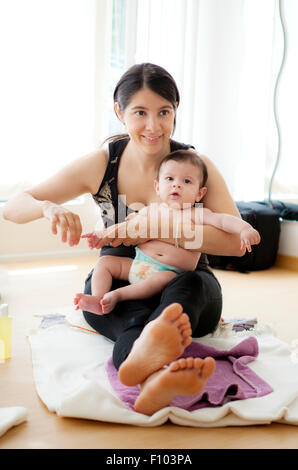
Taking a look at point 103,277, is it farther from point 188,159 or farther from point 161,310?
point 188,159

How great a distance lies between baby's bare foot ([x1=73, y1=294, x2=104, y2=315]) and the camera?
5.46ft

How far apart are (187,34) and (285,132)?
0.99 metres

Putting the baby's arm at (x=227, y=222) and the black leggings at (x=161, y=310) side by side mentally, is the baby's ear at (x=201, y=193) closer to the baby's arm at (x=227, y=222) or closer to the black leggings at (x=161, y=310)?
the baby's arm at (x=227, y=222)

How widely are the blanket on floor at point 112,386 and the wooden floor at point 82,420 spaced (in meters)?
0.02

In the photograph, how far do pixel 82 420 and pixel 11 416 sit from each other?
172 millimetres

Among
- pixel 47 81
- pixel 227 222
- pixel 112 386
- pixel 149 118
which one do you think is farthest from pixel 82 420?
pixel 47 81

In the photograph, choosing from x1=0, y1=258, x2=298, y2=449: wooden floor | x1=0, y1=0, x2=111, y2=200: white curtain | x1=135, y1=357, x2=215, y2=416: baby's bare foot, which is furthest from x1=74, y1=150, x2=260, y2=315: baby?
x1=0, y1=0, x2=111, y2=200: white curtain

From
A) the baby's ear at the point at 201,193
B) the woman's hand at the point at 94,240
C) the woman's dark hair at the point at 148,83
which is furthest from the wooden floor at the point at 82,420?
the woman's dark hair at the point at 148,83

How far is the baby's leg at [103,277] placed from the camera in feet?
5.53

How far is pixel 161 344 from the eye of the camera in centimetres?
126

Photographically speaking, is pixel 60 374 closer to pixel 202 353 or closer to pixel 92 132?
pixel 202 353

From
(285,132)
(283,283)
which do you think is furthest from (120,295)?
(285,132)

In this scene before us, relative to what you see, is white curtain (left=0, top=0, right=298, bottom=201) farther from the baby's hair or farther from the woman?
the baby's hair

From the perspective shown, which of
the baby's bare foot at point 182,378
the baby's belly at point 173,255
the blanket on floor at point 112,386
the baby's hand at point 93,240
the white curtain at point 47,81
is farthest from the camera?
the white curtain at point 47,81
